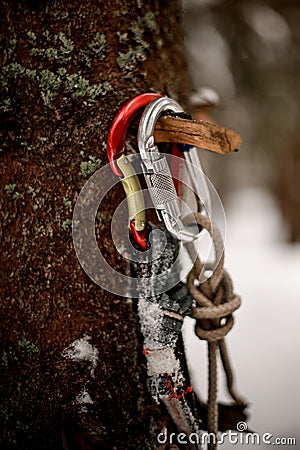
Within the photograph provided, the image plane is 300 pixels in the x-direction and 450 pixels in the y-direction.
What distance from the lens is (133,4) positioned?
0.54 meters

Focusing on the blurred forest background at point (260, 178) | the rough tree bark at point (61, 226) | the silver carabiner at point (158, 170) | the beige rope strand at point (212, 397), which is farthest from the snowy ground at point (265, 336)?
the silver carabiner at point (158, 170)

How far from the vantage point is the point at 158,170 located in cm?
50

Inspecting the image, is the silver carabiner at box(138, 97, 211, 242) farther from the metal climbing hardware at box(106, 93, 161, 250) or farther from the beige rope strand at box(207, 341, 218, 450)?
the beige rope strand at box(207, 341, 218, 450)

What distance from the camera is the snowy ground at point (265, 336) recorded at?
0.80 m

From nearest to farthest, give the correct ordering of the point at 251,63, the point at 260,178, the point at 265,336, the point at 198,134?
the point at 198,134 < the point at 265,336 < the point at 251,63 < the point at 260,178

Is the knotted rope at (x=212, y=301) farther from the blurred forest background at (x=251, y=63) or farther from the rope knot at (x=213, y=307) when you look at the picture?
the blurred forest background at (x=251, y=63)

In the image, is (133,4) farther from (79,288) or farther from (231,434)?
(231,434)

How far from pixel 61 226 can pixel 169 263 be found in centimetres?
13

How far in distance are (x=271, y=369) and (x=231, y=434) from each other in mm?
322

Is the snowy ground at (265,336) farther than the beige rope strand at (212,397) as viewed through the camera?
Yes

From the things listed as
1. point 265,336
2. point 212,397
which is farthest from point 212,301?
point 265,336

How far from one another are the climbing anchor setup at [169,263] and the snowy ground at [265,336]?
0.21 meters

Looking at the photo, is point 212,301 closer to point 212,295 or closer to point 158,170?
point 212,295

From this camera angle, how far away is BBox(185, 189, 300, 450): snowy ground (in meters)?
0.80
